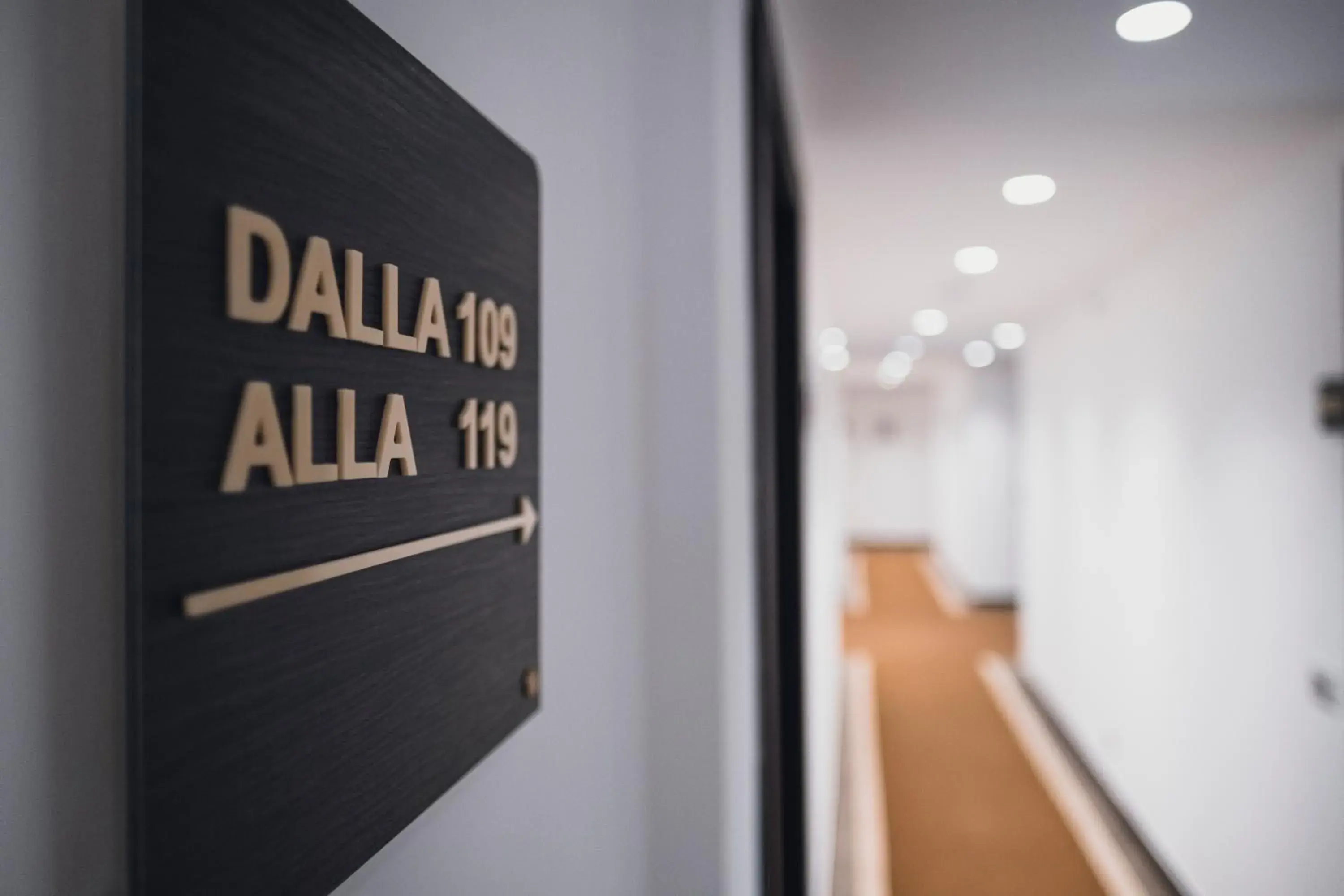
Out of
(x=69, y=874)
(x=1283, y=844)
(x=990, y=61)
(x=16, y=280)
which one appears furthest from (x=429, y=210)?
(x=1283, y=844)

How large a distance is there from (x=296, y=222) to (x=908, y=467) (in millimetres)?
12916

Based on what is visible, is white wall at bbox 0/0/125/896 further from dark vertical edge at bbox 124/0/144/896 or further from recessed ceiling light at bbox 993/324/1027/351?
recessed ceiling light at bbox 993/324/1027/351

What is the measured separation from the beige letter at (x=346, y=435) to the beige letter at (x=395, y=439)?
0.08ft

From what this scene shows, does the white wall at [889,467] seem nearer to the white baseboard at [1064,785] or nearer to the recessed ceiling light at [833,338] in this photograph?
the recessed ceiling light at [833,338]

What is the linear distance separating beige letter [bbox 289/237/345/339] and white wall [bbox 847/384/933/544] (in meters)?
12.6

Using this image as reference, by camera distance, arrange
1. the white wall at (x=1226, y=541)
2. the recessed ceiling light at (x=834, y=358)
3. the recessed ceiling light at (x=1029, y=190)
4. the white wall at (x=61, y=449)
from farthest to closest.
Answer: the recessed ceiling light at (x=834, y=358)
the recessed ceiling light at (x=1029, y=190)
the white wall at (x=1226, y=541)
the white wall at (x=61, y=449)

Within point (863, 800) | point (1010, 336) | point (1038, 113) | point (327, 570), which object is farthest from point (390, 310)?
point (1010, 336)

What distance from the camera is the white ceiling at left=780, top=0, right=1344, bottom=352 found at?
4.74ft

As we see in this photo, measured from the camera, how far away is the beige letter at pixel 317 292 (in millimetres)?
370

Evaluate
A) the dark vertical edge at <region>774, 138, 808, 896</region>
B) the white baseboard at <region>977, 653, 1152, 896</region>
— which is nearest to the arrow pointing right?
the dark vertical edge at <region>774, 138, 808, 896</region>

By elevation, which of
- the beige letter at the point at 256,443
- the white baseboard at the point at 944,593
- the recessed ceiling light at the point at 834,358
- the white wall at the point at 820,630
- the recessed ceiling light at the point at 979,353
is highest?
the recessed ceiling light at the point at 979,353

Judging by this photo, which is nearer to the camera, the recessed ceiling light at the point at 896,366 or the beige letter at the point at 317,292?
the beige letter at the point at 317,292

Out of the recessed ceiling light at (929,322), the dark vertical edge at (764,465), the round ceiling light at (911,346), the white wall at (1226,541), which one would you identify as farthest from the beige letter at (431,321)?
the round ceiling light at (911,346)

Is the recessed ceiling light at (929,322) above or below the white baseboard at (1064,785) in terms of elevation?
above
